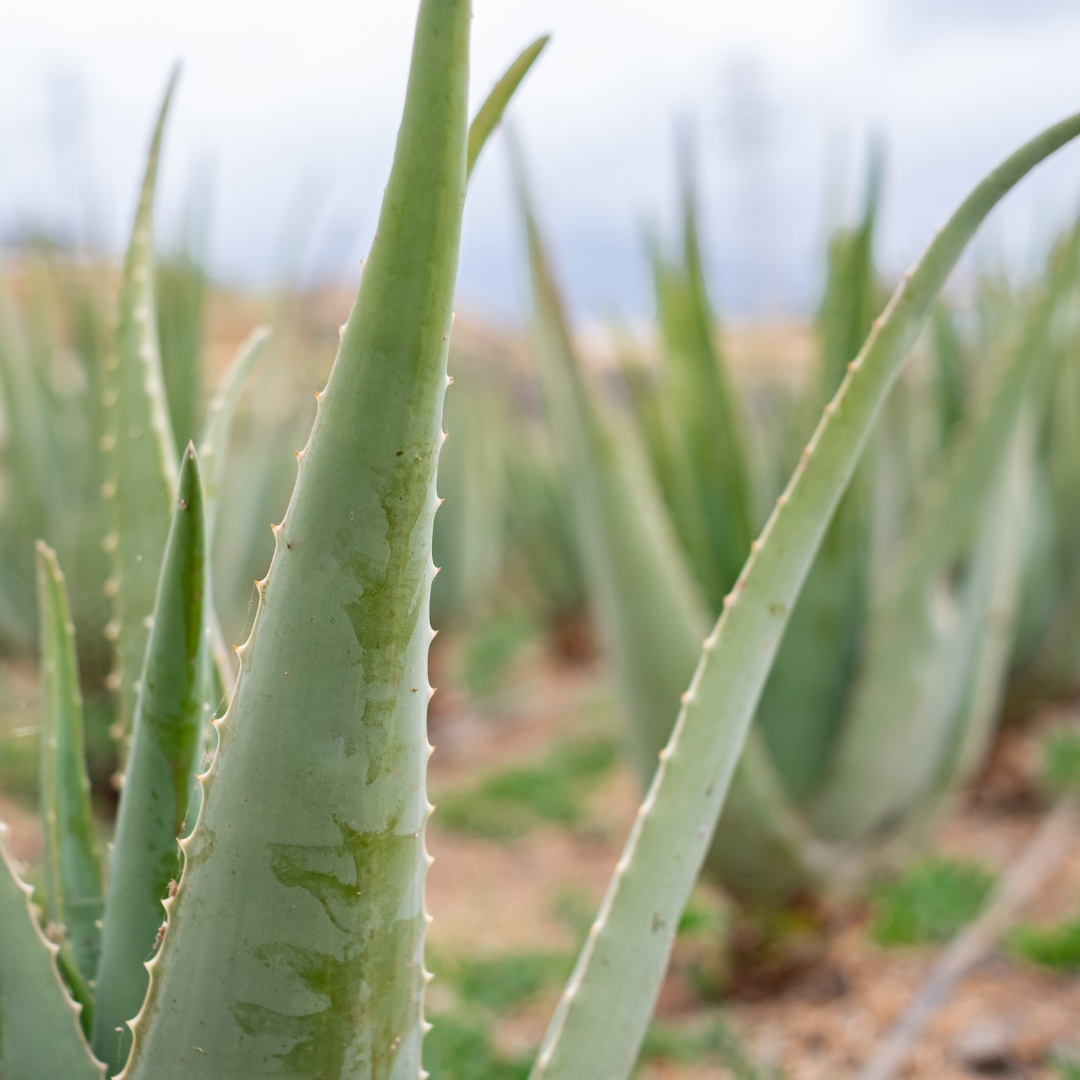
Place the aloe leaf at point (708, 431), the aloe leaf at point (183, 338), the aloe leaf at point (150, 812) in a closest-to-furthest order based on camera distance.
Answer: the aloe leaf at point (150, 812), the aloe leaf at point (708, 431), the aloe leaf at point (183, 338)

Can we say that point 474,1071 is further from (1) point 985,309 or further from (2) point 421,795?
(1) point 985,309

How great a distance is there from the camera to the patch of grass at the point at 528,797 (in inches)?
97.5

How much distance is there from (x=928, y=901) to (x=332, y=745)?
140cm

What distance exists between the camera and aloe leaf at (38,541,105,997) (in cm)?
54

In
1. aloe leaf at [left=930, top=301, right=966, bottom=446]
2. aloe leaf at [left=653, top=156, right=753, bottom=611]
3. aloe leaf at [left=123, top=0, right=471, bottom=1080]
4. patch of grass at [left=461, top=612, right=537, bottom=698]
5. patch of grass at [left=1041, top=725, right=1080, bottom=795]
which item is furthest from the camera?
patch of grass at [left=461, top=612, right=537, bottom=698]

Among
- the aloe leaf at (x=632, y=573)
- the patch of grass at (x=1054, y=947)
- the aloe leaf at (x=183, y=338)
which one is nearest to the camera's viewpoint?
the aloe leaf at (x=632, y=573)

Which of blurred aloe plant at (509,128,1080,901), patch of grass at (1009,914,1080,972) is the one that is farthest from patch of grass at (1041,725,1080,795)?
blurred aloe plant at (509,128,1080,901)

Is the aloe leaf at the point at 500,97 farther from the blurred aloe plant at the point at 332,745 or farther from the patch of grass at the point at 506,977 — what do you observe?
the patch of grass at the point at 506,977

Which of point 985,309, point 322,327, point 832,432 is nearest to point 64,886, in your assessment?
point 832,432

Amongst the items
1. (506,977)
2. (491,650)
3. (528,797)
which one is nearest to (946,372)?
Result: (506,977)

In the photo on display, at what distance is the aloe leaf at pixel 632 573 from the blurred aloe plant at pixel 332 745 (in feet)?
1.34

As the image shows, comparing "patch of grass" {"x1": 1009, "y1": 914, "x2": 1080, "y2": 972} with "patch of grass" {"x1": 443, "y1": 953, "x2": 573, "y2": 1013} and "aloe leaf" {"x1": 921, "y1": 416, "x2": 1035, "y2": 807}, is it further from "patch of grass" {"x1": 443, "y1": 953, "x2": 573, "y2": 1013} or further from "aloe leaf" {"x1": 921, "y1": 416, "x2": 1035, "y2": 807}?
"patch of grass" {"x1": 443, "y1": 953, "x2": 573, "y2": 1013}

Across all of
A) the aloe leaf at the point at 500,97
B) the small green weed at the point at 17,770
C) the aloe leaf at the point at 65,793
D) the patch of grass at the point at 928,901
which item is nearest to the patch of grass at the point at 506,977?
the patch of grass at the point at 928,901

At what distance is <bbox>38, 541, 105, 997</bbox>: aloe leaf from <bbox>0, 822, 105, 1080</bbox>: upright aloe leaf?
100 millimetres
